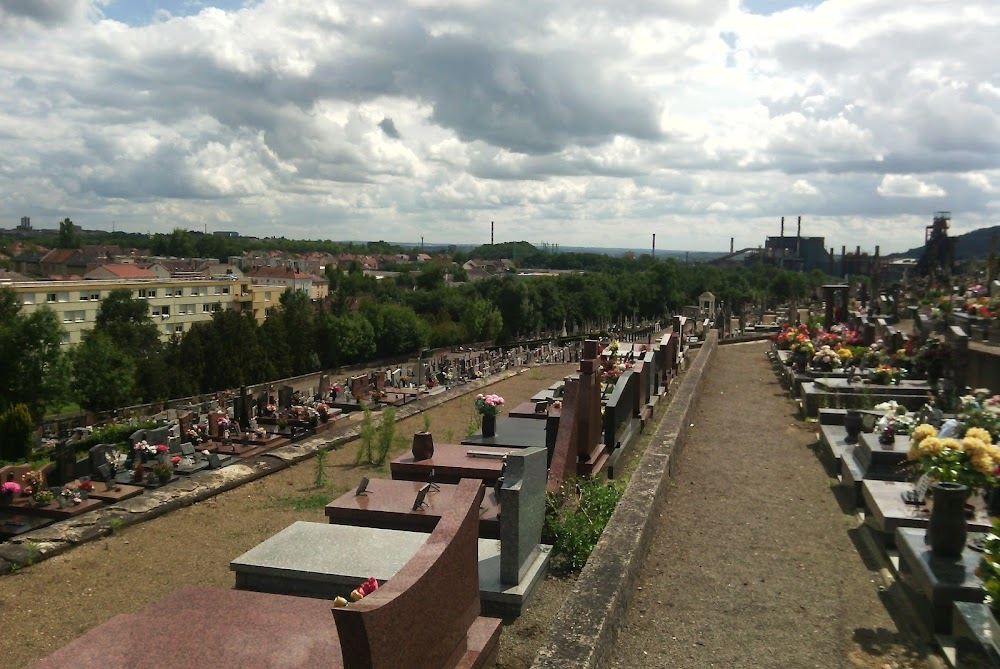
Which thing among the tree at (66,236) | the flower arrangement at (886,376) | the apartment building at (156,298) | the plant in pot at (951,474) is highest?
the tree at (66,236)

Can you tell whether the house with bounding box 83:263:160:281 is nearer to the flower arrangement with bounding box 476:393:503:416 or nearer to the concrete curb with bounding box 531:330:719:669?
the flower arrangement with bounding box 476:393:503:416

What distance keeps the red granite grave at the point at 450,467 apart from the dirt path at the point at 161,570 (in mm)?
1043

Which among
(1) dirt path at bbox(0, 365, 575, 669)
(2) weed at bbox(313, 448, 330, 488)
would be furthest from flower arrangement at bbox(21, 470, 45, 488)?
(2) weed at bbox(313, 448, 330, 488)

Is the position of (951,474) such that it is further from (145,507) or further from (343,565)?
(145,507)

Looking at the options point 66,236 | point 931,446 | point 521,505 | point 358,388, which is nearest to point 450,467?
point 521,505

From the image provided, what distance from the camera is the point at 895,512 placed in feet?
23.5

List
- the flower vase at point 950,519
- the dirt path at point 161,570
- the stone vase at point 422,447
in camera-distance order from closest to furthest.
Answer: the flower vase at point 950,519 → the dirt path at point 161,570 → the stone vase at point 422,447

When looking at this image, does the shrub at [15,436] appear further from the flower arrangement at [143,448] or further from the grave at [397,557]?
the grave at [397,557]

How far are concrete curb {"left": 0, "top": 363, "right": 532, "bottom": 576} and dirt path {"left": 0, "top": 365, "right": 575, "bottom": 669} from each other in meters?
0.11

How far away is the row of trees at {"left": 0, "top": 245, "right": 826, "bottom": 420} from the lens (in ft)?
110

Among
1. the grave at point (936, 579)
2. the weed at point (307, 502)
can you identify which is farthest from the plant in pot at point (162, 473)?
the grave at point (936, 579)

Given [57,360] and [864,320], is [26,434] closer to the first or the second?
[57,360]

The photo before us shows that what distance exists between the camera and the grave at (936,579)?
17.7ft

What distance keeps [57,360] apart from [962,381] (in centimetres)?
3445
